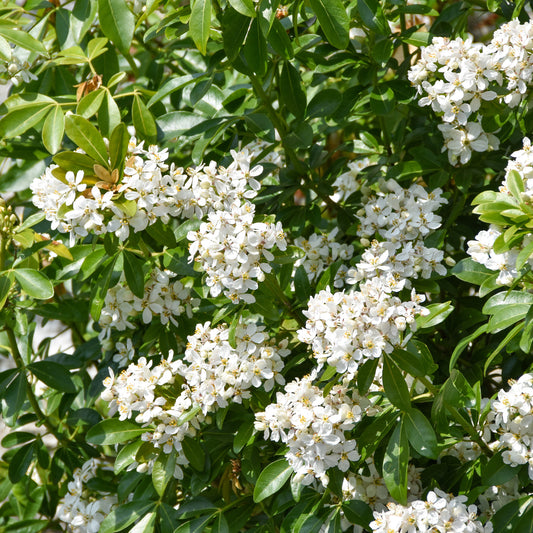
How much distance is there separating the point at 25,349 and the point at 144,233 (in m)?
0.72

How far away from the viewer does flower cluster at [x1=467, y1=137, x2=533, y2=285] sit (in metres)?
1.75

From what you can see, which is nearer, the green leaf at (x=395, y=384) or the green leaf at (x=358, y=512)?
the green leaf at (x=395, y=384)

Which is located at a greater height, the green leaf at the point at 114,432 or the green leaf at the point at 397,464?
the green leaf at the point at 114,432

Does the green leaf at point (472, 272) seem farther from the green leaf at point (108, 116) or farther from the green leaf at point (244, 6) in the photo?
the green leaf at point (108, 116)

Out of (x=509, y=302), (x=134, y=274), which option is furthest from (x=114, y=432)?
(x=509, y=302)

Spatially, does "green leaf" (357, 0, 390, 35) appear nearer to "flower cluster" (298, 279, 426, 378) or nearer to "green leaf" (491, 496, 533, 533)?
"flower cluster" (298, 279, 426, 378)

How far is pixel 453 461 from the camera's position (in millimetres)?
2135

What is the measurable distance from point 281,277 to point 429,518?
79 cm

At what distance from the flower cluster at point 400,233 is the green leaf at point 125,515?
2.90 feet

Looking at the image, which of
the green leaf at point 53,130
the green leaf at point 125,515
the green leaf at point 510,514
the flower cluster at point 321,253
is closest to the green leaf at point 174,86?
the green leaf at point 53,130

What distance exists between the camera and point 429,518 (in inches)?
67.7

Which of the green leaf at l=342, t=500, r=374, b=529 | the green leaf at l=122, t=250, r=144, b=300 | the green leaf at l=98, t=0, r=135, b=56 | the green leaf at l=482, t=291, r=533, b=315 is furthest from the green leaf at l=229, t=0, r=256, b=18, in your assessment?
the green leaf at l=342, t=500, r=374, b=529

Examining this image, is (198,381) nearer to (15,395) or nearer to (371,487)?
(371,487)

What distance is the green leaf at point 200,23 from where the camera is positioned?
1.91 metres
